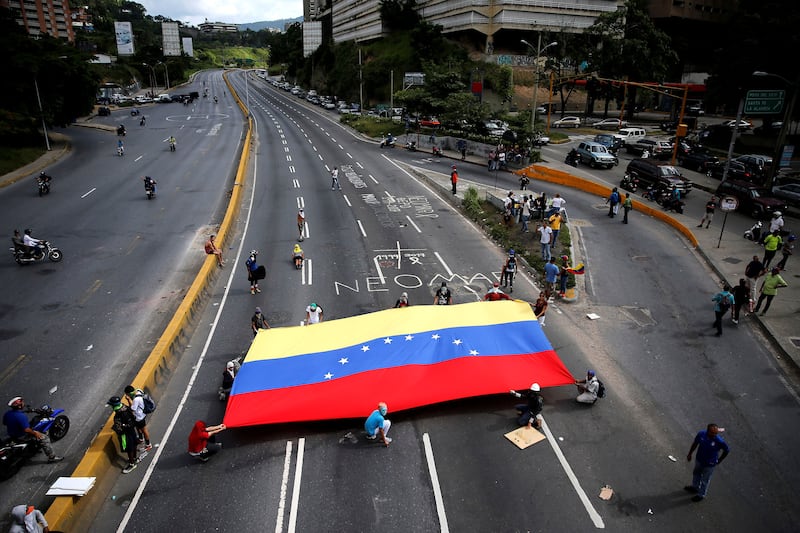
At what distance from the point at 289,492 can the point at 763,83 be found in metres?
58.0

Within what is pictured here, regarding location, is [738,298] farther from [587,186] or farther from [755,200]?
[587,186]

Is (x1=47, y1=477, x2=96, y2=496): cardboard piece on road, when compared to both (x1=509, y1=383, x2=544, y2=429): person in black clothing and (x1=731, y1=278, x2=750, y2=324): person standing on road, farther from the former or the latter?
(x1=731, y1=278, x2=750, y2=324): person standing on road

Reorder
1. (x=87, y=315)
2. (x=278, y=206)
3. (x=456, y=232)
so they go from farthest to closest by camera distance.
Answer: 1. (x=278, y=206)
2. (x=456, y=232)
3. (x=87, y=315)

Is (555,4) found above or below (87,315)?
above

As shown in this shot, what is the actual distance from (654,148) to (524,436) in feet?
145

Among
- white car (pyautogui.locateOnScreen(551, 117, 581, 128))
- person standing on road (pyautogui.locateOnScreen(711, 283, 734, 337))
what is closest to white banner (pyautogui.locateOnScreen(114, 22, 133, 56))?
white car (pyautogui.locateOnScreen(551, 117, 581, 128))

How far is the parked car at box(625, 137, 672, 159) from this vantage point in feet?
154

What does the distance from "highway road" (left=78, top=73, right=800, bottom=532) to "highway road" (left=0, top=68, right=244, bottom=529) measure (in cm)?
188

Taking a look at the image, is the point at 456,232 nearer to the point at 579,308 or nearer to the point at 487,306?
the point at 579,308

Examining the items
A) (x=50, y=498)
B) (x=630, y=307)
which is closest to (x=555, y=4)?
(x=630, y=307)

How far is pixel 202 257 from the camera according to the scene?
23391 millimetres

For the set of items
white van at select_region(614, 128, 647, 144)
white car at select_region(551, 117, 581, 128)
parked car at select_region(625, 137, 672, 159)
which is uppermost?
white car at select_region(551, 117, 581, 128)

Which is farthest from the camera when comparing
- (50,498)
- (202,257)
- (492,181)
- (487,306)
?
(492,181)

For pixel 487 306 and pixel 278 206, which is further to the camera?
pixel 278 206
